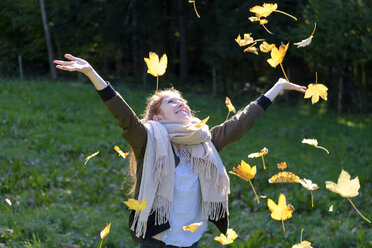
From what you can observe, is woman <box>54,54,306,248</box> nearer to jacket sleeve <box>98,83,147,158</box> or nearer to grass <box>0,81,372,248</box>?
jacket sleeve <box>98,83,147,158</box>

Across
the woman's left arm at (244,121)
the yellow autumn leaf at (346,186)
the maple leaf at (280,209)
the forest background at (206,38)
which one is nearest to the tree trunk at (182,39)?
the forest background at (206,38)

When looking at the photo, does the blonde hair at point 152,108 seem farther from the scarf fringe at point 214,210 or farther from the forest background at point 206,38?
the forest background at point 206,38

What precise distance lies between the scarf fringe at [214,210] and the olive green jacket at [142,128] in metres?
0.07

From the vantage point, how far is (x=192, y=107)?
13625mm

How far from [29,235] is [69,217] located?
68 cm

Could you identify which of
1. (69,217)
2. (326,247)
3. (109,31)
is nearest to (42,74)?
(109,31)

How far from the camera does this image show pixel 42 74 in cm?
2072

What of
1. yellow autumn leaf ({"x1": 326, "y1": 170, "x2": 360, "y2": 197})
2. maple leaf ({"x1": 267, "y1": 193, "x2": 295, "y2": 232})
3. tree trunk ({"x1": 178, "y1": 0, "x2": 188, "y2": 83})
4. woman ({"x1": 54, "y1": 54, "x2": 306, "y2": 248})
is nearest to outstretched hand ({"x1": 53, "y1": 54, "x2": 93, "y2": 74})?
woman ({"x1": 54, "y1": 54, "x2": 306, "y2": 248})

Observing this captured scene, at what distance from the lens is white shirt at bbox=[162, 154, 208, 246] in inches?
99.6

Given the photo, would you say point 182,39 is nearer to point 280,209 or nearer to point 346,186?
point 280,209

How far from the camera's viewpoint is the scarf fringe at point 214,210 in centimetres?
260

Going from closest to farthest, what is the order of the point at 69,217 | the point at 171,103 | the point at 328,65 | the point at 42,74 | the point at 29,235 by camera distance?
the point at 171,103 → the point at 29,235 → the point at 69,217 → the point at 328,65 → the point at 42,74

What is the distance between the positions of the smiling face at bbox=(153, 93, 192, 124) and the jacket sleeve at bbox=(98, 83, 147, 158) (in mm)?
188

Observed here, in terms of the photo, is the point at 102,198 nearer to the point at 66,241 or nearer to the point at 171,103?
the point at 66,241
